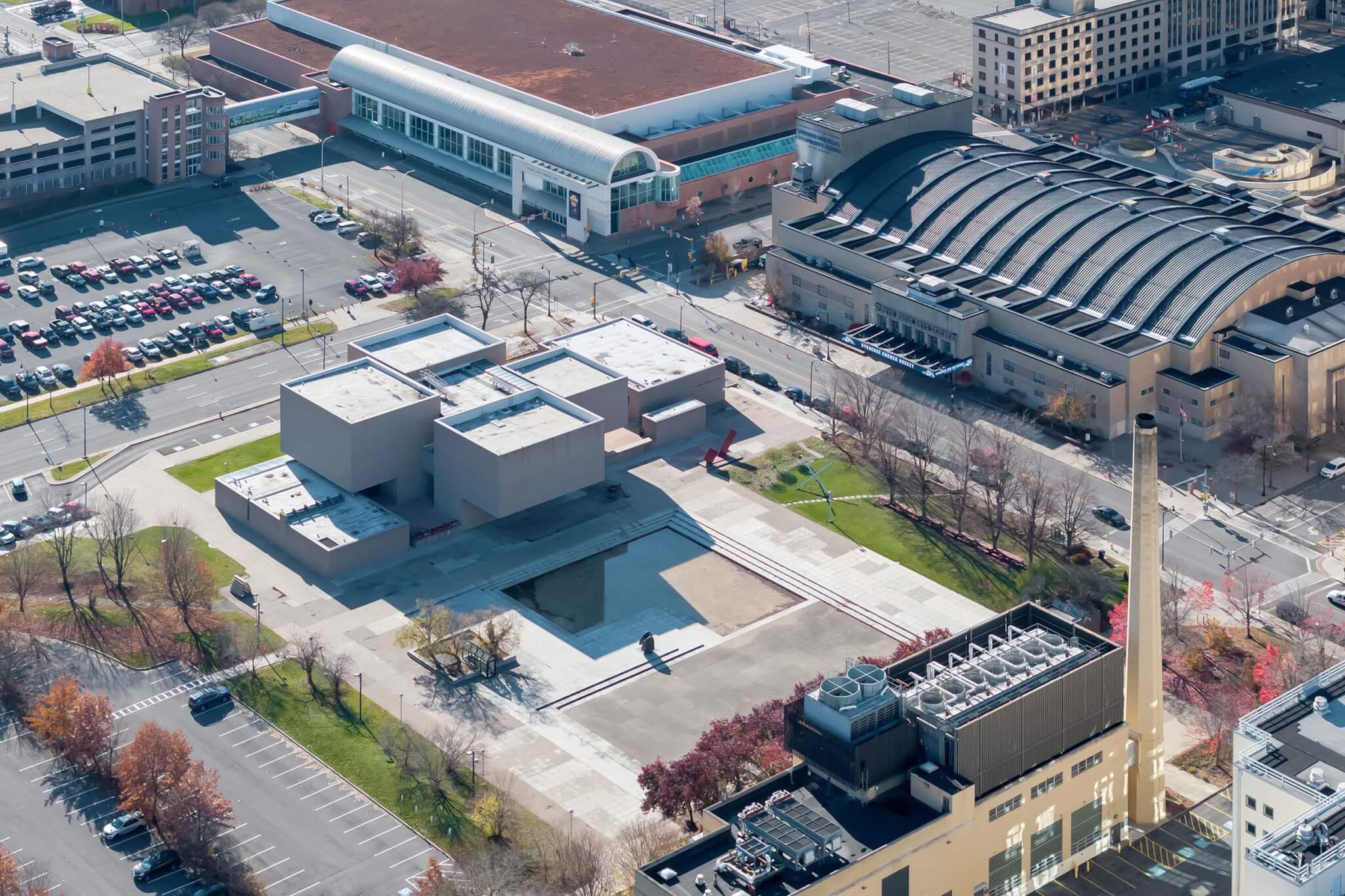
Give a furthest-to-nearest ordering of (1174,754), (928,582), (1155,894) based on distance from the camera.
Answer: (928,582)
(1174,754)
(1155,894)

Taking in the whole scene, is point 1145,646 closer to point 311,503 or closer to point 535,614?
point 535,614

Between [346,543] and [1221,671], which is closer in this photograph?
[1221,671]

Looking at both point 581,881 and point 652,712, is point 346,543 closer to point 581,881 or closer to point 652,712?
point 652,712

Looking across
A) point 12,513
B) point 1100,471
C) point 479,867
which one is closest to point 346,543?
point 12,513

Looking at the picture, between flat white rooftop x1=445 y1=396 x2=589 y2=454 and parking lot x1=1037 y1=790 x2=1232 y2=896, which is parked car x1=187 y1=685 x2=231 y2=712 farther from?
parking lot x1=1037 y1=790 x2=1232 y2=896

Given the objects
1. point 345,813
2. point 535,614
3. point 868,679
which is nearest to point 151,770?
point 345,813

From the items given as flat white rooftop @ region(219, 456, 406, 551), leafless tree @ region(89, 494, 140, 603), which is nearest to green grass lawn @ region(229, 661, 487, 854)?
flat white rooftop @ region(219, 456, 406, 551)
